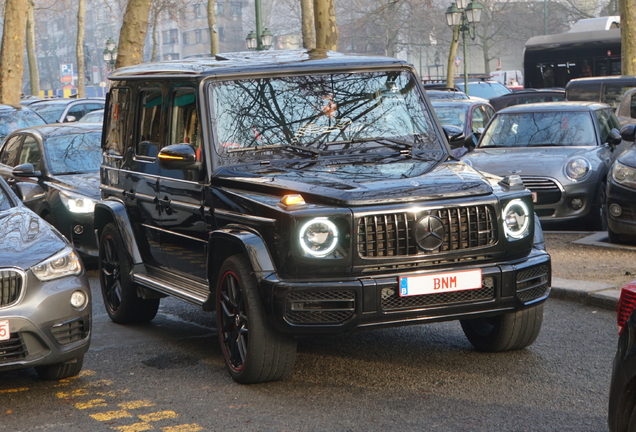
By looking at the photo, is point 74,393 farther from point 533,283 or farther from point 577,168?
point 577,168

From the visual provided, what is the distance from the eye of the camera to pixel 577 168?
1290 cm

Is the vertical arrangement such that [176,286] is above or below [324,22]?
below

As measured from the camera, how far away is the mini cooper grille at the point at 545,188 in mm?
12797

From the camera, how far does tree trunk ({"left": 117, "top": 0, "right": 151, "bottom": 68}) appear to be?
2441 centimetres

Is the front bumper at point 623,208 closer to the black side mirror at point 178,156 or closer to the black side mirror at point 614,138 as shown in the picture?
the black side mirror at point 614,138

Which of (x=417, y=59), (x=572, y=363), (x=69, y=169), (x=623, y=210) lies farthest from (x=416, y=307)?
(x=417, y=59)

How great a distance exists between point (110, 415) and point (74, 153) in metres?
7.50

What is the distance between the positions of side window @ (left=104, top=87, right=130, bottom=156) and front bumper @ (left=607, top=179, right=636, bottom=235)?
17.7ft

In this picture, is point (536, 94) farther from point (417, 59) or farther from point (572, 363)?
point (417, 59)

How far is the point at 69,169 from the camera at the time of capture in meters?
12.6

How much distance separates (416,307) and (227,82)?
213cm

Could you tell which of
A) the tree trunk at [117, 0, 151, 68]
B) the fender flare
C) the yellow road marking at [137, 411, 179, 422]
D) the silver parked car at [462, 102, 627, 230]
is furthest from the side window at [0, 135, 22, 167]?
the tree trunk at [117, 0, 151, 68]

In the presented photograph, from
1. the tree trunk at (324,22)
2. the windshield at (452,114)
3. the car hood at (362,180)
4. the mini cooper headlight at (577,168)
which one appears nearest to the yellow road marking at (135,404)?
the car hood at (362,180)

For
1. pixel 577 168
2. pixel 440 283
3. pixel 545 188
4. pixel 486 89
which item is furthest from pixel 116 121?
pixel 486 89
